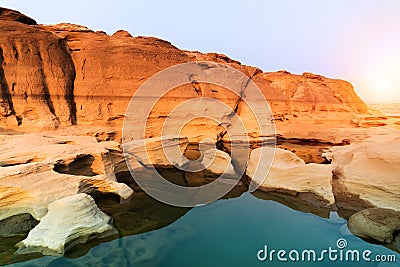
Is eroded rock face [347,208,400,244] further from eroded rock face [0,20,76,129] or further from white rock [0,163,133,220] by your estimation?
eroded rock face [0,20,76,129]

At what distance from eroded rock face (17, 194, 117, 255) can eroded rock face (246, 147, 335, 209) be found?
528 cm

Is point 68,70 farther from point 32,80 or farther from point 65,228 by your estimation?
point 65,228

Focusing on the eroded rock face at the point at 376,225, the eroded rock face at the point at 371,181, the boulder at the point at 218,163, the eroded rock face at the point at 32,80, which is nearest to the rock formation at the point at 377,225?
the eroded rock face at the point at 376,225

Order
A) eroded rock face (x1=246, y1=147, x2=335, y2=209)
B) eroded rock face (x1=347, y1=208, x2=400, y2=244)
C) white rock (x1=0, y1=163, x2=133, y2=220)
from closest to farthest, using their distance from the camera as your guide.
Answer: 1. eroded rock face (x1=347, y1=208, x2=400, y2=244)
2. white rock (x1=0, y1=163, x2=133, y2=220)
3. eroded rock face (x1=246, y1=147, x2=335, y2=209)

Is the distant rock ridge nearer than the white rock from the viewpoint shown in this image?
No

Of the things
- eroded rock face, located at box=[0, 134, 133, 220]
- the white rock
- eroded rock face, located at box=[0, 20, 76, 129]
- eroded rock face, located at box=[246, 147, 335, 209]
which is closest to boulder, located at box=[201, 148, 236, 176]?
eroded rock face, located at box=[246, 147, 335, 209]

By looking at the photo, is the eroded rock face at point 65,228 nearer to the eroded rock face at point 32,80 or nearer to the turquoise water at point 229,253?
the turquoise water at point 229,253

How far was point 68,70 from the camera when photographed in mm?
13305

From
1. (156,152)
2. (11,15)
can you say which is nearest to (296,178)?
(156,152)

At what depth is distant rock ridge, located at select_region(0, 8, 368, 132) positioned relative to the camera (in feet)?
37.4

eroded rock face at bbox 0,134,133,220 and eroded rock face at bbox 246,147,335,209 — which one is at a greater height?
eroded rock face at bbox 0,134,133,220

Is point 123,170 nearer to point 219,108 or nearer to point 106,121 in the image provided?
point 106,121

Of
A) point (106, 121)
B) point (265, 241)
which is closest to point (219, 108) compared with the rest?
point (106, 121)

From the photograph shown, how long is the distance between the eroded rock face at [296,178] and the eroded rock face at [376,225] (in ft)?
4.22
